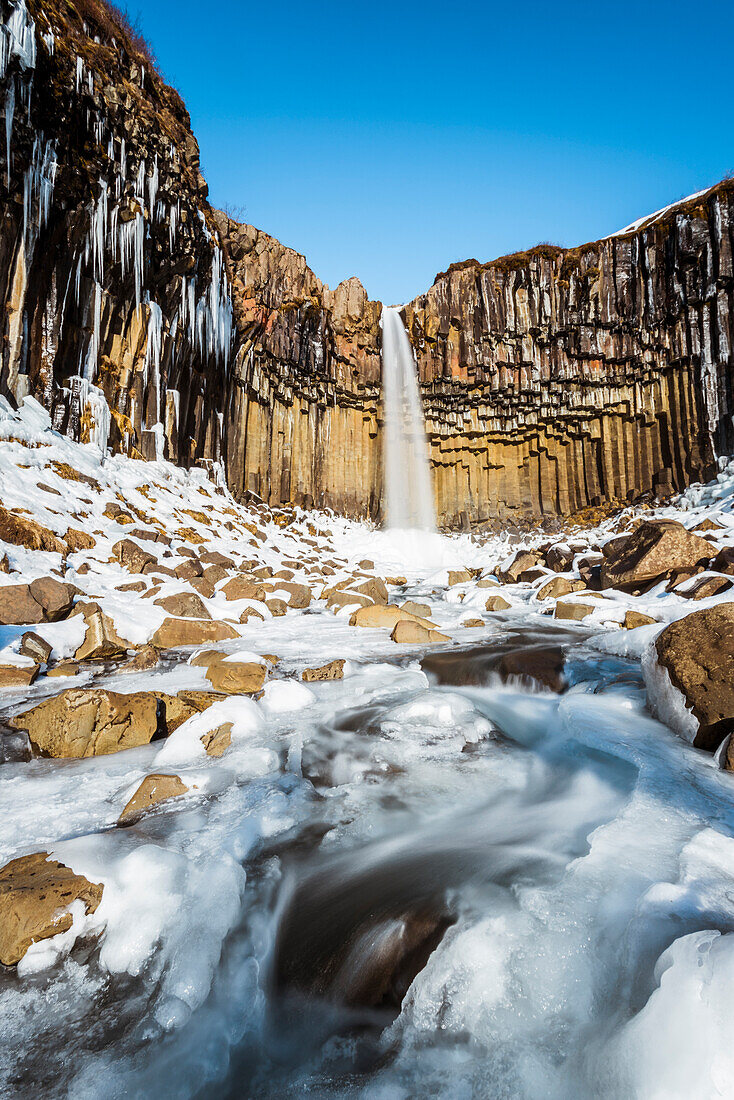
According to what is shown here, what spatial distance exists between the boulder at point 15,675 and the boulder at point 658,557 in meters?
9.12

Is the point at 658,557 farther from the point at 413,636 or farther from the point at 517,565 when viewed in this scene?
the point at 517,565

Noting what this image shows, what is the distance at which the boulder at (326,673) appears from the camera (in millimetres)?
5191

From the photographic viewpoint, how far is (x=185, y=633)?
6.75 meters

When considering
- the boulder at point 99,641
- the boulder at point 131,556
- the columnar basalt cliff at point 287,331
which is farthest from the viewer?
the columnar basalt cliff at point 287,331

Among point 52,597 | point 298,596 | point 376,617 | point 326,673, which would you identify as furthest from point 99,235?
point 326,673

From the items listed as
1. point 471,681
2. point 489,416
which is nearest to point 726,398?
point 489,416

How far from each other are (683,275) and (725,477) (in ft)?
32.5

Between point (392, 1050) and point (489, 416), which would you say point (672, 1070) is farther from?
point (489, 416)

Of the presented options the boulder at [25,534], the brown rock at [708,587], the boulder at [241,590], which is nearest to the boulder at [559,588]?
the brown rock at [708,587]

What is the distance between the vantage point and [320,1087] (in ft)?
4.45

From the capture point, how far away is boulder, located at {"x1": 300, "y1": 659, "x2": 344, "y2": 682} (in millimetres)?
5191

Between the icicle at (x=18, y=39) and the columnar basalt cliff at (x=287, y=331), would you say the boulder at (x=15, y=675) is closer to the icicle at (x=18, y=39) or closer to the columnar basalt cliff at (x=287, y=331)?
the columnar basalt cliff at (x=287, y=331)

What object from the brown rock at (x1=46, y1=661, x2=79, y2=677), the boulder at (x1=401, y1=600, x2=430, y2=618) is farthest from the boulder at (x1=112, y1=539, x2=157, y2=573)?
the boulder at (x1=401, y1=600, x2=430, y2=618)

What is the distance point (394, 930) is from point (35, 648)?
5.12 meters
